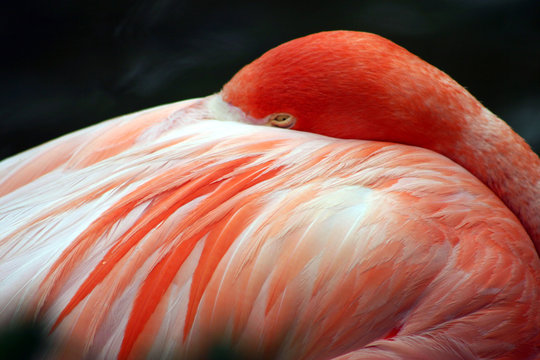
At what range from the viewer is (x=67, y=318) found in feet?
3.46

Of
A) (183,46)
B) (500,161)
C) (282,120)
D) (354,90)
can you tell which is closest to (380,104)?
(354,90)

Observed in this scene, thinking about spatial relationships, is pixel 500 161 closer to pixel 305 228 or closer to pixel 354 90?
pixel 354 90

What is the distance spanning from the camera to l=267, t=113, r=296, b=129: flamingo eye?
1.39 metres

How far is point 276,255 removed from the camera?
113cm

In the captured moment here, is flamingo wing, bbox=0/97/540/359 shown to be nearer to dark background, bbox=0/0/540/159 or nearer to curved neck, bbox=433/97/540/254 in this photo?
curved neck, bbox=433/97/540/254

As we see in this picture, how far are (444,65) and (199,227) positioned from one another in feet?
6.10

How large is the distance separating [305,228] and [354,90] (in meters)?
0.39

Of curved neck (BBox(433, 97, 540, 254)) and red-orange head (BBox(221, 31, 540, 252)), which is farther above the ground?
red-orange head (BBox(221, 31, 540, 252))

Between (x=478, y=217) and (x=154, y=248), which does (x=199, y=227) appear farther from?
(x=478, y=217)

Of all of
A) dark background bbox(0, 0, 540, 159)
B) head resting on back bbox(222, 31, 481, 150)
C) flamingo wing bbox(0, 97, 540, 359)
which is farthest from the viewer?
dark background bbox(0, 0, 540, 159)

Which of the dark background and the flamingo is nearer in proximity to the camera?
the flamingo

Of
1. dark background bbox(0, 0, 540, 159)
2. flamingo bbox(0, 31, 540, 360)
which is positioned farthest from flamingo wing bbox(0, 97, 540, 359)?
dark background bbox(0, 0, 540, 159)

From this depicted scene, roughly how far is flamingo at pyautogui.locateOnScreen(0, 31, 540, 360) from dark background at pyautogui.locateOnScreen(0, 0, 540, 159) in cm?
126

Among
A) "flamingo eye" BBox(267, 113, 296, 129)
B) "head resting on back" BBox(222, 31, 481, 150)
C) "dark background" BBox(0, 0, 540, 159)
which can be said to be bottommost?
"dark background" BBox(0, 0, 540, 159)
